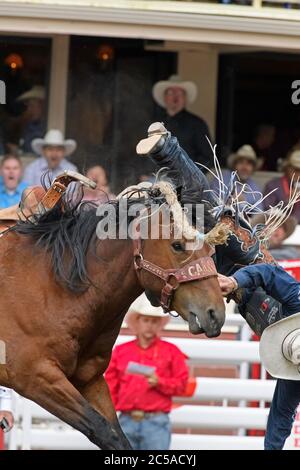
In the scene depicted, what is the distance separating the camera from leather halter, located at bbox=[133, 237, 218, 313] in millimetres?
5754

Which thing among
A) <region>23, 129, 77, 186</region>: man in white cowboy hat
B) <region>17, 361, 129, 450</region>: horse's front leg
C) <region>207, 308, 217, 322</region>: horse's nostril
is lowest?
<region>17, 361, 129, 450</region>: horse's front leg

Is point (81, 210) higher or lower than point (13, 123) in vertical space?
lower

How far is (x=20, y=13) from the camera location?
33.2 ft

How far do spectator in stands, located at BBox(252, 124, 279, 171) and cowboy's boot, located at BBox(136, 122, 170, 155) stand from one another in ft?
17.8

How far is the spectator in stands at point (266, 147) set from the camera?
11.6m

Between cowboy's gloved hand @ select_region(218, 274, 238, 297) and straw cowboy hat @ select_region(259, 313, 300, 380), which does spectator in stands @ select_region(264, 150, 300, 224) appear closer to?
straw cowboy hat @ select_region(259, 313, 300, 380)

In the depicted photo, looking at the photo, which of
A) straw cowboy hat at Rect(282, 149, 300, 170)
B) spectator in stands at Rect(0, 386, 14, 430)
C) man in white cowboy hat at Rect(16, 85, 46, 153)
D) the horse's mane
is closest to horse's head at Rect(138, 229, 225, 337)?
the horse's mane

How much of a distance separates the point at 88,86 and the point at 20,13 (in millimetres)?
1616

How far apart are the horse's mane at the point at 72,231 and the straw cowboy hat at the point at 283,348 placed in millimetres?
702

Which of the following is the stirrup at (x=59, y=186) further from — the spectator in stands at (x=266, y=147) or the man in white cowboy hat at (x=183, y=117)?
the spectator in stands at (x=266, y=147)

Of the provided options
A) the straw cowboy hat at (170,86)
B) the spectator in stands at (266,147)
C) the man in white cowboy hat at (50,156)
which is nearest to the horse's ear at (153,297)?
the man in white cowboy hat at (50,156)

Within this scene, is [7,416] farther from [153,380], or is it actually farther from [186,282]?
[186,282]

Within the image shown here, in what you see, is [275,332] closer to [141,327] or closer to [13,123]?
[141,327]

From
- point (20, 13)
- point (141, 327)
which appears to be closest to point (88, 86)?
point (20, 13)
